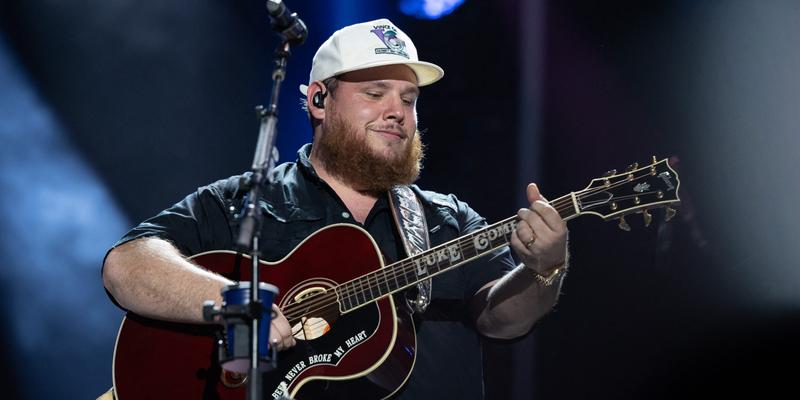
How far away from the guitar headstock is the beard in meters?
0.92

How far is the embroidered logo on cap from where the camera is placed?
3.91m

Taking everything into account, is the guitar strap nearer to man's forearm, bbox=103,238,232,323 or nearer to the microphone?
man's forearm, bbox=103,238,232,323

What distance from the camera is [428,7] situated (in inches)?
220

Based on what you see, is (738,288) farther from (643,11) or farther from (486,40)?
(486,40)

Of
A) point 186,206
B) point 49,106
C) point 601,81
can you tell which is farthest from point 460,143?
point 49,106

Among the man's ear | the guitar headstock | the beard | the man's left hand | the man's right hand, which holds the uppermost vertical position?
the man's ear

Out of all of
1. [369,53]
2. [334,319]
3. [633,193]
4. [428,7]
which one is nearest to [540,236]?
[633,193]

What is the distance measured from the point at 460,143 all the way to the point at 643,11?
139 centimetres

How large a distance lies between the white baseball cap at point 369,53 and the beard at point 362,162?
10.1 inches

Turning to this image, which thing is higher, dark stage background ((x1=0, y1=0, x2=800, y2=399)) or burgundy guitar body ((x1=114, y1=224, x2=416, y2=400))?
dark stage background ((x1=0, y1=0, x2=800, y2=399))

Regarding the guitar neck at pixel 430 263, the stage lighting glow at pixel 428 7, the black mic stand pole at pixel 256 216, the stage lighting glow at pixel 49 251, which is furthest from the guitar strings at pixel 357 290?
the stage lighting glow at pixel 428 7

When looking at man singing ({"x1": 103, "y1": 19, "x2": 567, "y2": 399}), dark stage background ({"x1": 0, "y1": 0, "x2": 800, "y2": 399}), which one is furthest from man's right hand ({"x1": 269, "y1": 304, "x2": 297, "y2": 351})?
dark stage background ({"x1": 0, "y1": 0, "x2": 800, "y2": 399})

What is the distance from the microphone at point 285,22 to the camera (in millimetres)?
2734

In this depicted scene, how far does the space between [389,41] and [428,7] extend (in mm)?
1726
